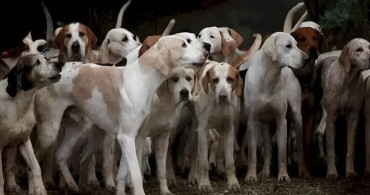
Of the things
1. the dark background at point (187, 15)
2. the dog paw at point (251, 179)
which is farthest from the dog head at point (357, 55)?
the dark background at point (187, 15)

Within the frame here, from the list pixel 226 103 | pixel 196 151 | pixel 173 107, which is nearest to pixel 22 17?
pixel 173 107

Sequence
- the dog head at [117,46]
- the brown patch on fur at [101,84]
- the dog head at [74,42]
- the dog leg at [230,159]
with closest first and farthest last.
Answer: the brown patch on fur at [101,84]
the dog leg at [230,159]
the dog head at [74,42]
the dog head at [117,46]

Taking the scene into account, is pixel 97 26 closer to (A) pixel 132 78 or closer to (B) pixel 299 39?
(B) pixel 299 39

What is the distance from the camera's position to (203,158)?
10.2m

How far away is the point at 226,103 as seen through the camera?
10148mm

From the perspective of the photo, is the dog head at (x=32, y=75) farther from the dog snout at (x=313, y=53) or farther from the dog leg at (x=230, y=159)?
the dog snout at (x=313, y=53)

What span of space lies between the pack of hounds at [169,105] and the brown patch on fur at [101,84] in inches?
0.5

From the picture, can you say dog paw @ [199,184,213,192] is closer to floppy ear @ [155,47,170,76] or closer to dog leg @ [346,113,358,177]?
floppy ear @ [155,47,170,76]

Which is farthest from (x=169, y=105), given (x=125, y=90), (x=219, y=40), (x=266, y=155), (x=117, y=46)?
(x=219, y=40)

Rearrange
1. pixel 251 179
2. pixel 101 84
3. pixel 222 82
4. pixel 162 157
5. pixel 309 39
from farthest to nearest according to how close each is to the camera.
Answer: pixel 309 39
pixel 251 179
pixel 222 82
pixel 162 157
pixel 101 84

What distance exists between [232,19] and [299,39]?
2.58 meters

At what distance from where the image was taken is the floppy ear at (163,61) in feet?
29.8

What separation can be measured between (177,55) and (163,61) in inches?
4.8

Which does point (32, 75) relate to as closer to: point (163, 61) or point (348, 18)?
point (163, 61)
